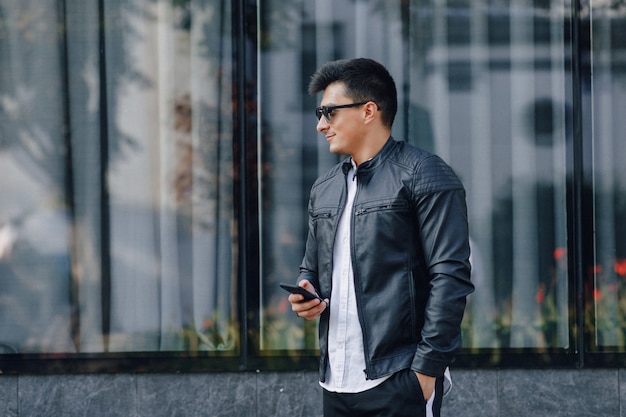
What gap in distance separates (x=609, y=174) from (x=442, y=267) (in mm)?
3527

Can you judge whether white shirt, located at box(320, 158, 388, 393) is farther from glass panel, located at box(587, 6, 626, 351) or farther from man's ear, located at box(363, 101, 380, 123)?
glass panel, located at box(587, 6, 626, 351)

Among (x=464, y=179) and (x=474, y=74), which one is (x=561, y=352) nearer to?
(x=464, y=179)

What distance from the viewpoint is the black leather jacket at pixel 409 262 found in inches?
112

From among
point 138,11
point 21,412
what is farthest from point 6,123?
point 21,412

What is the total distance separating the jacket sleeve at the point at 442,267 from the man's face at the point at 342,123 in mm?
385

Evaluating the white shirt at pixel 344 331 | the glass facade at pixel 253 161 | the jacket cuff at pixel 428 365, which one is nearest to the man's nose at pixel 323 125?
the white shirt at pixel 344 331

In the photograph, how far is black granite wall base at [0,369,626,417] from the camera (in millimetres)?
5668

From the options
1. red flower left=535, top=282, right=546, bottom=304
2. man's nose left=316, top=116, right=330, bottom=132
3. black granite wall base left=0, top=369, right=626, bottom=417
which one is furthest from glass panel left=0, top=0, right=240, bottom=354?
man's nose left=316, top=116, right=330, bottom=132

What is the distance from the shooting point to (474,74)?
19.4ft

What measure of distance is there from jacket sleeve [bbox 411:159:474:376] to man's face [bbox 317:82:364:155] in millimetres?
385

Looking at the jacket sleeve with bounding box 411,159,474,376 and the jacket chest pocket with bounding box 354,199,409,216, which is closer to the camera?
the jacket sleeve with bounding box 411,159,474,376

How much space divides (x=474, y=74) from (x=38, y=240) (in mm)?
3704

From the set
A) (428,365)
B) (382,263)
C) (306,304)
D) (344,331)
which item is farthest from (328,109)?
(428,365)

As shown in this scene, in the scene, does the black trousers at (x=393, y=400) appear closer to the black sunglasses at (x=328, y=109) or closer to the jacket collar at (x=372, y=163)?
the jacket collar at (x=372, y=163)
